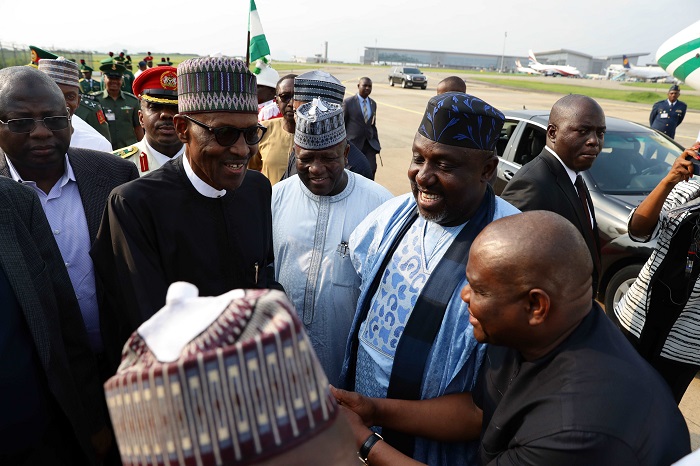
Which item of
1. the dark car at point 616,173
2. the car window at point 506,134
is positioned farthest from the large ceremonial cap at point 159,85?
the car window at point 506,134

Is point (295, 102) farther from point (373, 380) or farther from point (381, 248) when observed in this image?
point (373, 380)

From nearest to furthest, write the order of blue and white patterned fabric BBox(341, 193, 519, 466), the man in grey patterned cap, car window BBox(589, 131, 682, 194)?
blue and white patterned fabric BBox(341, 193, 519, 466)
the man in grey patterned cap
car window BBox(589, 131, 682, 194)

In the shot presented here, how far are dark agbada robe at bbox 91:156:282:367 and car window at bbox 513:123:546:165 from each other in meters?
4.49

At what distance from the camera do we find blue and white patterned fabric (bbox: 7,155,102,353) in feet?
8.00

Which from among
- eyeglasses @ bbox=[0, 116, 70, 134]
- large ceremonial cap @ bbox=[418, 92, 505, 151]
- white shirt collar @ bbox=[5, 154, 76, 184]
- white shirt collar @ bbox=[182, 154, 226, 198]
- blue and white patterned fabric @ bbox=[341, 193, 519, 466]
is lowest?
blue and white patterned fabric @ bbox=[341, 193, 519, 466]

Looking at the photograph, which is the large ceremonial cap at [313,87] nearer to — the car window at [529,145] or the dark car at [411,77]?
the car window at [529,145]

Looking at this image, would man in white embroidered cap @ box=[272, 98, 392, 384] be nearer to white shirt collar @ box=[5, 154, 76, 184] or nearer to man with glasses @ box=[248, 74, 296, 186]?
white shirt collar @ box=[5, 154, 76, 184]

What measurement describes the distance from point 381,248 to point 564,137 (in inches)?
77.3

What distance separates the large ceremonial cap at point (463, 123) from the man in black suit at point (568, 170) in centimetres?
123

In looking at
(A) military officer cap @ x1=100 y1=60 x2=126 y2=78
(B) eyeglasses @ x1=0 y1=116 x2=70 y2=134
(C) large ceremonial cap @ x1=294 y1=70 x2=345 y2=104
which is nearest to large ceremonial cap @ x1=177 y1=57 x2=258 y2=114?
(B) eyeglasses @ x1=0 y1=116 x2=70 y2=134

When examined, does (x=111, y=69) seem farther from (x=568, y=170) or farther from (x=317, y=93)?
(x=568, y=170)

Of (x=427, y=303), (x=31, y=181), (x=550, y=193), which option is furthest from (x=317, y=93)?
(x=427, y=303)

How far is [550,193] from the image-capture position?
3262mm

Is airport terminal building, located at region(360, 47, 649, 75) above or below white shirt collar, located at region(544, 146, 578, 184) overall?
above
